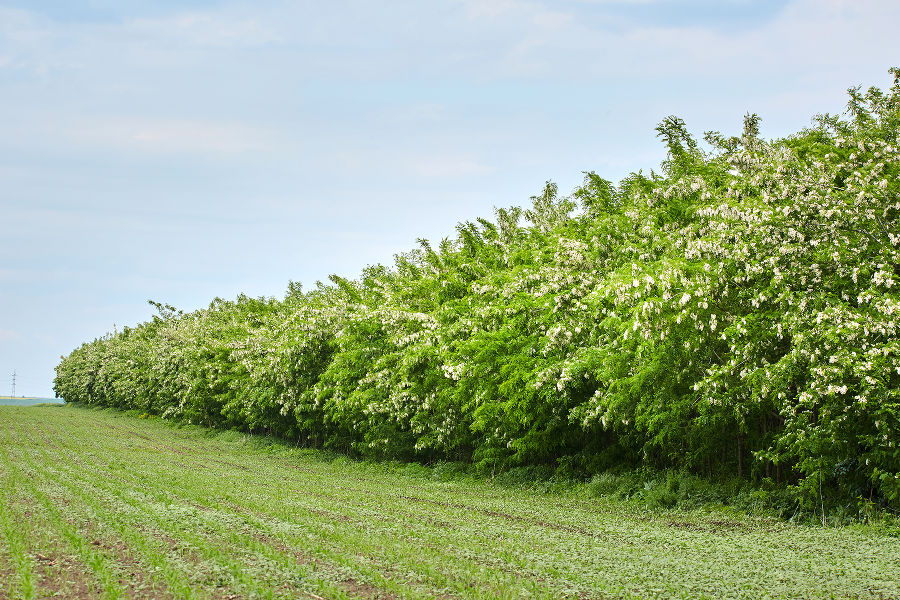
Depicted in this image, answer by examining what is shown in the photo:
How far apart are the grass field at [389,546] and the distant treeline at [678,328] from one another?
7.54ft

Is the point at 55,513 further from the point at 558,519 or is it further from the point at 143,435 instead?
the point at 143,435

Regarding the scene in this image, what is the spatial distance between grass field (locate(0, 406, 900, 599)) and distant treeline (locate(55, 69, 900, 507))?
2298 millimetres

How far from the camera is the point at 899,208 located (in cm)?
1361

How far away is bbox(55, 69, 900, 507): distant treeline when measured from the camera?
13.6 m

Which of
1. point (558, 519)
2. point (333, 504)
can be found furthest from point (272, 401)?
point (558, 519)

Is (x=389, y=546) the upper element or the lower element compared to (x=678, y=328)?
lower

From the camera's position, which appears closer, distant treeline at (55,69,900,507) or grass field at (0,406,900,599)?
grass field at (0,406,900,599)

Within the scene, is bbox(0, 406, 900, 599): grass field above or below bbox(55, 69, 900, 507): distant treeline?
below

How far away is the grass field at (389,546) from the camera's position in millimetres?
8828

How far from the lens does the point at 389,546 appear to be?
453 inches

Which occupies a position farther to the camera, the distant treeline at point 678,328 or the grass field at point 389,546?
the distant treeline at point 678,328

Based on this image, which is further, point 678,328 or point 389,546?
point 678,328

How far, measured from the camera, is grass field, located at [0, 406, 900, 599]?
348 inches

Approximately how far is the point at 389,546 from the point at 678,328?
866 cm
